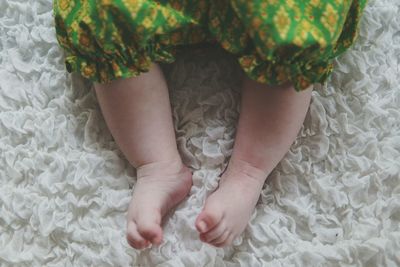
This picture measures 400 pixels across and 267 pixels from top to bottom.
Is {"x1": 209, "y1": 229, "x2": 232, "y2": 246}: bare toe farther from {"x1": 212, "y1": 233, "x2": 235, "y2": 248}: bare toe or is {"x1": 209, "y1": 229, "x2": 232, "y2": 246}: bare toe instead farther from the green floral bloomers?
the green floral bloomers

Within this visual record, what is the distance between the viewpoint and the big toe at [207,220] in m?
0.77

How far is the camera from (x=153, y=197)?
0.81 m

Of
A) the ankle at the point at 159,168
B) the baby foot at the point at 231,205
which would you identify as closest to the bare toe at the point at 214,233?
the baby foot at the point at 231,205

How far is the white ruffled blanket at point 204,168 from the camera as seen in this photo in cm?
84

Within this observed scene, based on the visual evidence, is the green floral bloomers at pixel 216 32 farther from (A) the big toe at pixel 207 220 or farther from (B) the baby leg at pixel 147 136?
(A) the big toe at pixel 207 220

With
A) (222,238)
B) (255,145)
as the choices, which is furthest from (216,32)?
(222,238)

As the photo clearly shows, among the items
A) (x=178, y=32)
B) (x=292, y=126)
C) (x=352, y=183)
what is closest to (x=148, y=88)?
(x=178, y=32)

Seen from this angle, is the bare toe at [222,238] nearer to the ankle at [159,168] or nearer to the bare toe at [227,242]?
the bare toe at [227,242]

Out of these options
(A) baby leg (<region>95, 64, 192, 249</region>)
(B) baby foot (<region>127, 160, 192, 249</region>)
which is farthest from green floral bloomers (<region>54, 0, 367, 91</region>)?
(B) baby foot (<region>127, 160, 192, 249</region>)

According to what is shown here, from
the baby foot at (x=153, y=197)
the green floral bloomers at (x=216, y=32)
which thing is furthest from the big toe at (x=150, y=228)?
the green floral bloomers at (x=216, y=32)

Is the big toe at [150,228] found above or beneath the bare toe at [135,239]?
above

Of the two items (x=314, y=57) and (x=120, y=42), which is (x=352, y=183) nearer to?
(x=314, y=57)

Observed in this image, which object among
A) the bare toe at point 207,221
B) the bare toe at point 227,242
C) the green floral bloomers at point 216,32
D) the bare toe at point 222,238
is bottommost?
the bare toe at point 227,242

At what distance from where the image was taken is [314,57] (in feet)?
2.48
